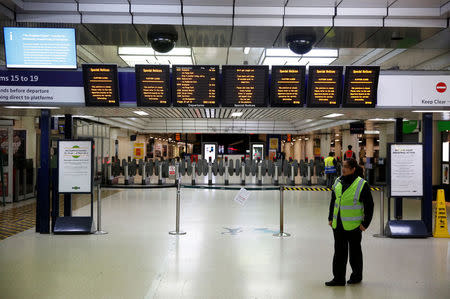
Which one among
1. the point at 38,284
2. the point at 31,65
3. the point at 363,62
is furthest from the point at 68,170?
the point at 363,62

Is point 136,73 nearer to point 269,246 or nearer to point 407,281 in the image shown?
point 269,246

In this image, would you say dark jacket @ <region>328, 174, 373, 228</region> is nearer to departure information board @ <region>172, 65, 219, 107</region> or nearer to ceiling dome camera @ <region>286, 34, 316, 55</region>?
departure information board @ <region>172, 65, 219, 107</region>

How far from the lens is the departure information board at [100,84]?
5930 mm

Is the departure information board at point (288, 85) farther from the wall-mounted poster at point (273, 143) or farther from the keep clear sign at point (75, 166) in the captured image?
the wall-mounted poster at point (273, 143)

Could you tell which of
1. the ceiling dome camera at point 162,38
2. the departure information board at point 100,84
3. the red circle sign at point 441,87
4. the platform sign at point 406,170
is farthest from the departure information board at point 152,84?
the red circle sign at point 441,87

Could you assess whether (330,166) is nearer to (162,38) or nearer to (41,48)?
(162,38)

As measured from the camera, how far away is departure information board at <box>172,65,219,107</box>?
5934mm

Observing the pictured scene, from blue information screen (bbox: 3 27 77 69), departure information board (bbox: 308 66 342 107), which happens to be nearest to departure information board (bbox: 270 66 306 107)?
departure information board (bbox: 308 66 342 107)

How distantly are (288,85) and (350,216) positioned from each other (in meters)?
2.66

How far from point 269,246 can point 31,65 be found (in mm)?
4717

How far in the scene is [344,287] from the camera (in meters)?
4.12

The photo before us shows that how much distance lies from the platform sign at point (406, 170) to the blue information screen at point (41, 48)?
561 centimetres

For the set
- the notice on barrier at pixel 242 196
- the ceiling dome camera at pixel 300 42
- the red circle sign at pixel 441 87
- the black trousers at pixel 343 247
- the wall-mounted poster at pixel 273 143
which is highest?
the ceiling dome camera at pixel 300 42

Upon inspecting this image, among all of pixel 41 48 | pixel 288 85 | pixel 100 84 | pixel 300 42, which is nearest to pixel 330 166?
pixel 300 42
